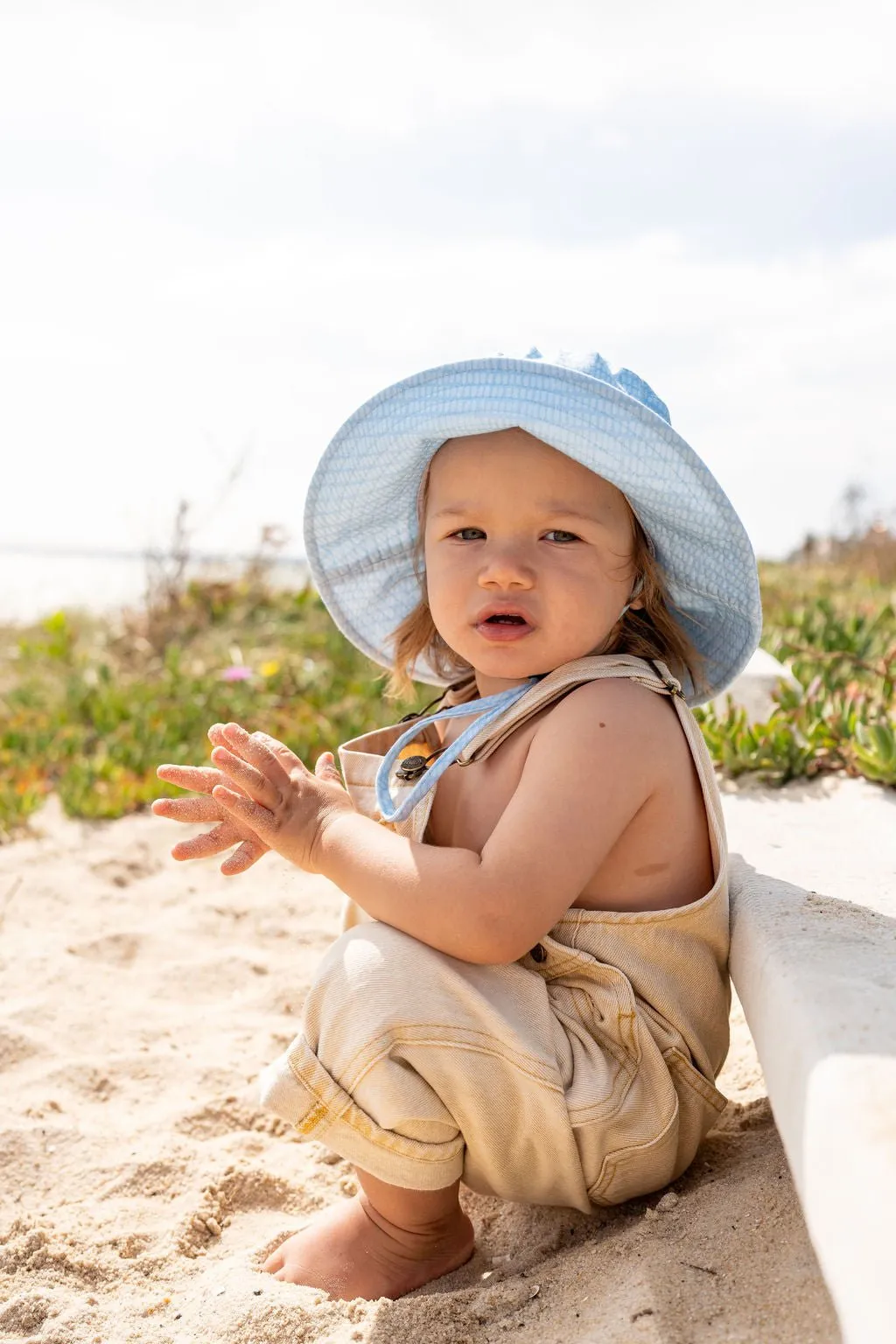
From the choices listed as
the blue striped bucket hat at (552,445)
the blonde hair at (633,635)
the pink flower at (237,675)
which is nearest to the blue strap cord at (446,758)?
the blonde hair at (633,635)

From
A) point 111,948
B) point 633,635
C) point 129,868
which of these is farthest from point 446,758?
point 129,868

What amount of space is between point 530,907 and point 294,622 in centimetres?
575

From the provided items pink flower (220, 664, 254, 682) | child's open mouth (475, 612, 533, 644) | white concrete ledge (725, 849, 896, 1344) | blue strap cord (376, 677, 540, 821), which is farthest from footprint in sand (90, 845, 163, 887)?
white concrete ledge (725, 849, 896, 1344)

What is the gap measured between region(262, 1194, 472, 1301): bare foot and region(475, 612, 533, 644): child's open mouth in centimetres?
96

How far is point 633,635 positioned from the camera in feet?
7.57

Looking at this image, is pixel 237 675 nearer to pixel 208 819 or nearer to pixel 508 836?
pixel 208 819

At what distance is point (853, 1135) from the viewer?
1.18m

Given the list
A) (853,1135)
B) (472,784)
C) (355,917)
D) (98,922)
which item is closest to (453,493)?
(472,784)

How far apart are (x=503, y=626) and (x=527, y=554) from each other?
133 mm

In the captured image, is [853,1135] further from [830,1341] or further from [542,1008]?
[542,1008]

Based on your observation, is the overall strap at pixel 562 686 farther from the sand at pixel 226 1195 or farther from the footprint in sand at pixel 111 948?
the footprint in sand at pixel 111 948

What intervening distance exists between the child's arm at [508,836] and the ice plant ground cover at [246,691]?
5.44ft

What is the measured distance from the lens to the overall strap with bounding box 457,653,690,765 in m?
2.03

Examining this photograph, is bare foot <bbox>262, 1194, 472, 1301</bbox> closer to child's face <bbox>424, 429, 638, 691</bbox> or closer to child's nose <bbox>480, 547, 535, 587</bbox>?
child's face <bbox>424, 429, 638, 691</bbox>
